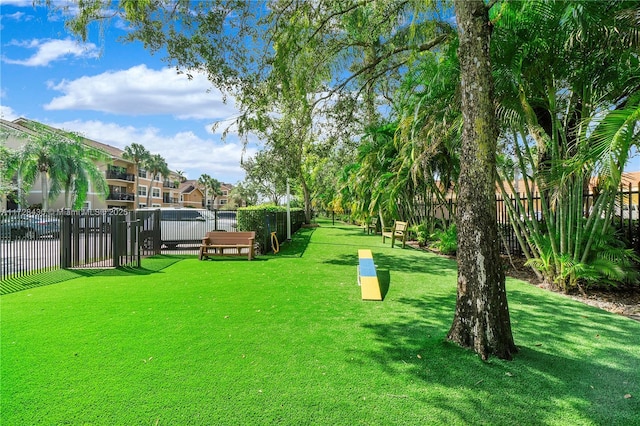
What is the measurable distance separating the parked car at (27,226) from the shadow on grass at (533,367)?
27.3 ft

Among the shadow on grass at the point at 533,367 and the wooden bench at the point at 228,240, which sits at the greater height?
the wooden bench at the point at 228,240

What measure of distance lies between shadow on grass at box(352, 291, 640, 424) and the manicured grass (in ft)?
0.06

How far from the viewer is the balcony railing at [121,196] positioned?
158 ft

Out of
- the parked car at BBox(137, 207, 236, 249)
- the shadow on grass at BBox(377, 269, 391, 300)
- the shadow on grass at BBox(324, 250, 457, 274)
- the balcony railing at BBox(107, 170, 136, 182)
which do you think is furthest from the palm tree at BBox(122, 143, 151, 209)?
the shadow on grass at BBox(377, 269, 391, 300)

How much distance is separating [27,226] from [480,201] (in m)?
10.4

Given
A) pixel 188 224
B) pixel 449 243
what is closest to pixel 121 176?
pixel 188 224

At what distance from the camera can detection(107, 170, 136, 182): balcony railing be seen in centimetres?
4872

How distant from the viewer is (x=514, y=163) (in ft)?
35.1

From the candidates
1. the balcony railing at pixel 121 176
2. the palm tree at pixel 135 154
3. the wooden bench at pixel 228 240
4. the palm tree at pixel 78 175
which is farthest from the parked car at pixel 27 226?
the palm tree at pixel 135 154

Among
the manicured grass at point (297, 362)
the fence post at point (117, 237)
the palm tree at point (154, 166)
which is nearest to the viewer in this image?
the manicured grass at point (297, 362)

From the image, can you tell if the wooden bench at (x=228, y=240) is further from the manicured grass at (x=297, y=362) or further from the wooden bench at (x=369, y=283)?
the wooden bench at (x=369, y=283)

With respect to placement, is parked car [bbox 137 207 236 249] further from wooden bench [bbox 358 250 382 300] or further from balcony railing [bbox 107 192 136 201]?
balcony railing [bbox 107 192 136 201]

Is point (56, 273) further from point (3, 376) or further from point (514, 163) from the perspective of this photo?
point (514, 163)

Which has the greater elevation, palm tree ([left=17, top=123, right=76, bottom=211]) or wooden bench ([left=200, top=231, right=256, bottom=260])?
palm tree ([left=17, top=123, right=76, bottom=211])
